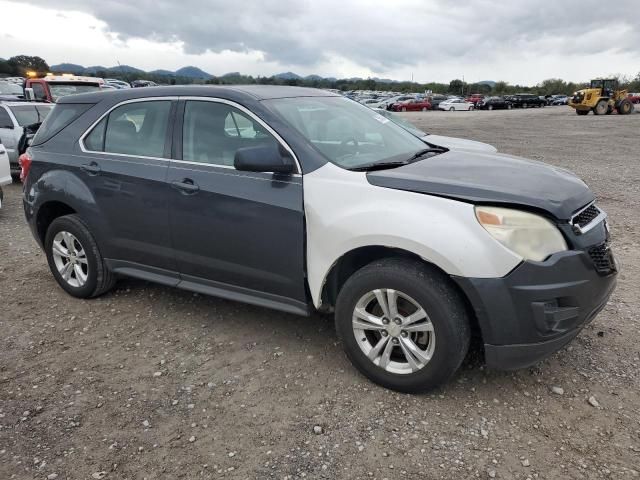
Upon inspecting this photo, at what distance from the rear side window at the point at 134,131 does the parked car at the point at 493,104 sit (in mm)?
52773

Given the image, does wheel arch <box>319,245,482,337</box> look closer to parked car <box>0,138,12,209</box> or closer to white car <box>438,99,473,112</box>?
parked car <box>0,138,12,209</box>

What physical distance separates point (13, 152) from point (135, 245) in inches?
318

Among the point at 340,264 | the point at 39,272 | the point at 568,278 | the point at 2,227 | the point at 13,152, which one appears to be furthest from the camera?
the point at 13,152

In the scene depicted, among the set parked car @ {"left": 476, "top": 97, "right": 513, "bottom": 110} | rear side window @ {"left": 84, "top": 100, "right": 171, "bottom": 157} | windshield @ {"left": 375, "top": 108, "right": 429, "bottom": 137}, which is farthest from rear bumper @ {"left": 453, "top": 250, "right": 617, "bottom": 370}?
parked car @ {"left": 476, "top": 97, "right": 513, "bottom": 110}

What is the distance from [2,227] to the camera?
7391 millimetres

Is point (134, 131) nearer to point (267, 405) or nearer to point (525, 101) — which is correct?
point (267, 405)

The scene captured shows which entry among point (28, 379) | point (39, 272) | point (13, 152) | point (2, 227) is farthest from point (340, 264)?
point (13, 152)

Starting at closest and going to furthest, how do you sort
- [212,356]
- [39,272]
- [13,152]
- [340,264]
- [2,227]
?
[340,264]
[212,356]
[39,272]
[2,227]
[13,152]

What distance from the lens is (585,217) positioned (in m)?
3.07

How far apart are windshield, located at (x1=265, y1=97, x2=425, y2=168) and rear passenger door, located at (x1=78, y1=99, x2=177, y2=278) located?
0.99m

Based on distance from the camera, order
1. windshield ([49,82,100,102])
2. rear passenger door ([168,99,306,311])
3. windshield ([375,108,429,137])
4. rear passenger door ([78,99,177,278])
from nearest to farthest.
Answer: rear passenger door ([168,99,306,311]) < rear passenger door ([78,99,177,278]) < windshield ([375,108,429,137]) < windshield ([49,82,100,102])

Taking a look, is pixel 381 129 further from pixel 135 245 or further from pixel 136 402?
pixel 136 402

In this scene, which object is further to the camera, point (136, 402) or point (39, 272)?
point (39, 272)

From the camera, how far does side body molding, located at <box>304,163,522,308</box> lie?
276 centimetres
